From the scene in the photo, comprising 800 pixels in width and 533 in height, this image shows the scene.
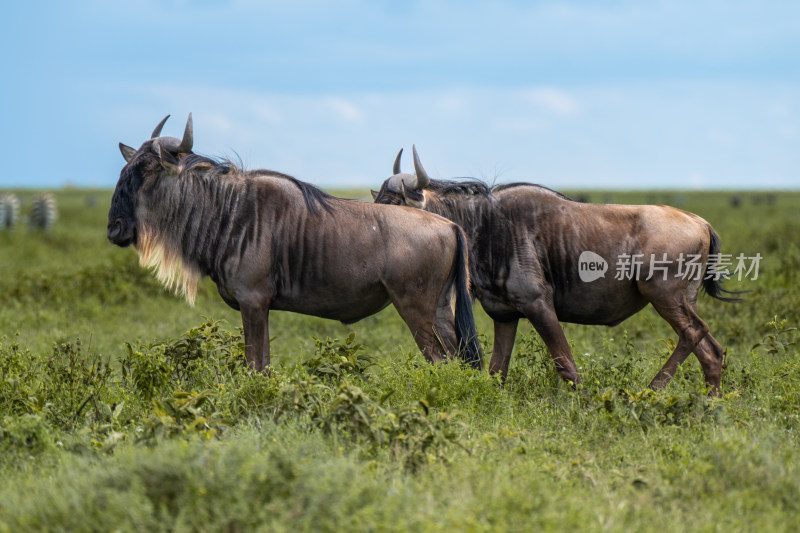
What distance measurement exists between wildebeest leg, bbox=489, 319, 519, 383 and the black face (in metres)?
3.17

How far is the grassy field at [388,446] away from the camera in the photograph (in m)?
3.65

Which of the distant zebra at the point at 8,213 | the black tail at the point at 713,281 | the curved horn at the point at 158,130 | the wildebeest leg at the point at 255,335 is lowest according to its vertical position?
the distant zebra at the point at 8,213

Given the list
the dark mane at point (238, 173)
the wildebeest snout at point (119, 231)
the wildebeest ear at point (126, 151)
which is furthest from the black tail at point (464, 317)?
Result: the wildebeest ear at point (126, 151)

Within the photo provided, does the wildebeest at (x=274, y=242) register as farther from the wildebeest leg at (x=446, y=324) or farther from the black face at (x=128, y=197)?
the wildebeest leg at (x=446, y=324)

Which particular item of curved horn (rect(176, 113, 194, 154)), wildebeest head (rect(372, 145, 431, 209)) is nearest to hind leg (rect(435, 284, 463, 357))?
wildebeest head (rect(372, 145, 431, 209))

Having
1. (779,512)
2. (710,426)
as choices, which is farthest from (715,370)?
(779,512)

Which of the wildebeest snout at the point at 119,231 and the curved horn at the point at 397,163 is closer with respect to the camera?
the wildebeest snout at the point at 119,231

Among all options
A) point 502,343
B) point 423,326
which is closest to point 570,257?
point 502,343

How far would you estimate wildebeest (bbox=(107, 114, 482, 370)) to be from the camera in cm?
620

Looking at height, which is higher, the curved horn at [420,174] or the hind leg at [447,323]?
the curved horn at [420,174]

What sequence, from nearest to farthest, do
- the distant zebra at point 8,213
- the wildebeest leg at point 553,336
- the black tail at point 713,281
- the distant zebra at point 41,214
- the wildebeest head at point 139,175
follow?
the wildebeest head at point 139,175, the wildebeest leg at point 553,336, the black tail at point 713,281, the distant zebra at point 41,214, the distant zebra at point 8,213

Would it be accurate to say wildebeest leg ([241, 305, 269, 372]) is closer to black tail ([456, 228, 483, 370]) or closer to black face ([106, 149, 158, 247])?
black face ([106, 149, 158, 247])

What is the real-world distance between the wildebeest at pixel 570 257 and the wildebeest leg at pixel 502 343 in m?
0.20

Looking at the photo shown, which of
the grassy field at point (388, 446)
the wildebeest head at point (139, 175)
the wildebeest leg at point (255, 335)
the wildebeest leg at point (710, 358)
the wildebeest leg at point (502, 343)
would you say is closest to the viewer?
the grassy field at point (388, 446)
